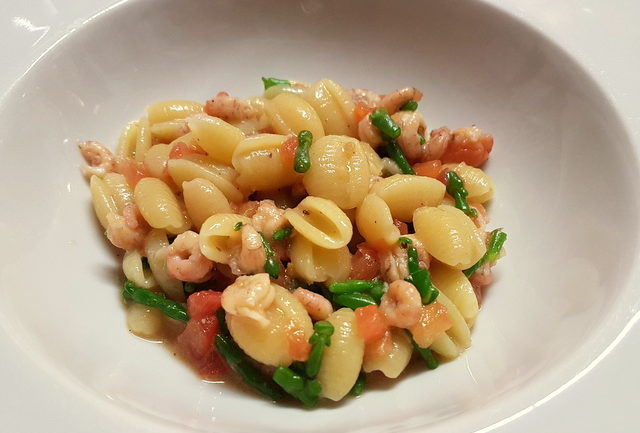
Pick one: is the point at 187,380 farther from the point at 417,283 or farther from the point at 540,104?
the point at 540,104

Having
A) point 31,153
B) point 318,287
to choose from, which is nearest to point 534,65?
point 318,287

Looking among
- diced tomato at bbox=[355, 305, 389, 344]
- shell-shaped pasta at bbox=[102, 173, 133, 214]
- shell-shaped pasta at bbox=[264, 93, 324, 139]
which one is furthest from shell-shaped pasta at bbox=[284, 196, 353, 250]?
shell-shaped pasta at bbox=[102, 173, 133, 214]

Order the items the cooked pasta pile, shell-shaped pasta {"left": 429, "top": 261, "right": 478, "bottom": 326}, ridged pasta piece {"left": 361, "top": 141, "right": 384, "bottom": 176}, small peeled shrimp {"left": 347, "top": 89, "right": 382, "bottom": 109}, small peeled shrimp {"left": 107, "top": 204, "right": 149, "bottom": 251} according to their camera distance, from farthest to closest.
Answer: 1. small peeled shrimp {"left": 347, "top": 89, "right": 382, "bottom": 109}
2. ridged pasta piece {"left": 361, "top": 141, "right": 384, "bottom": 176}
3. small peeled shrimp {"left": 107, "top": 204, "right": 149, "bottom": 251}
4. shell-shaped pasta {"left": 429, "top": 261, "right": 478, "bottom": 326}
5. the cooked pasta pile

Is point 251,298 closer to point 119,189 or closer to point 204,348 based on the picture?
point 204,348

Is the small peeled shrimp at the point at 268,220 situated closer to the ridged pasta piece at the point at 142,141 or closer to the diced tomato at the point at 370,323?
the diced tomato at the point at 370,323

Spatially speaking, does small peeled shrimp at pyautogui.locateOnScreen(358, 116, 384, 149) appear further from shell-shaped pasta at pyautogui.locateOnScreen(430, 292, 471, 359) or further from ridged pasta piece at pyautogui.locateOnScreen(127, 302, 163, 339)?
Answer: ridged pasta piece at pyautogui.locateOnScreen(127, 302, 163, 339)

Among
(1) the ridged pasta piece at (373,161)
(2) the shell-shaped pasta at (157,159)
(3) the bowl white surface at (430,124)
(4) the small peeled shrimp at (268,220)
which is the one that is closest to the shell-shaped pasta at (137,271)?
(3) the bowl white surface at (430,124)

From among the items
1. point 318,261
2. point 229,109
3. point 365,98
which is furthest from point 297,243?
point 365,98
